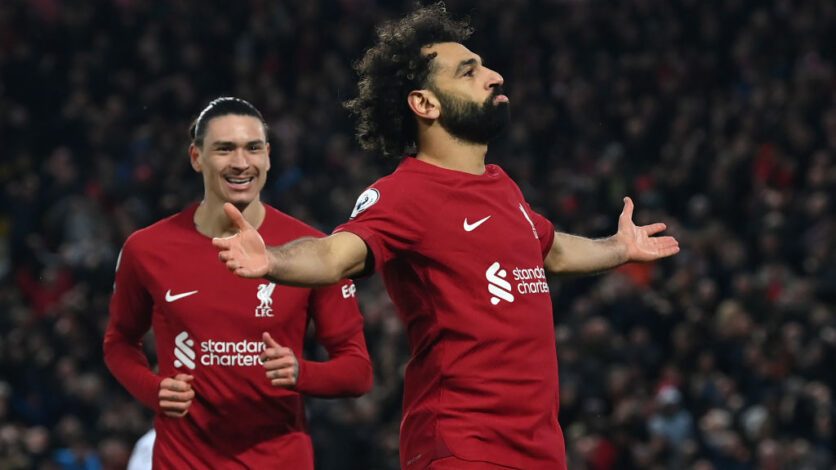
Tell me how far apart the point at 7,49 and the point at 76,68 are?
1.00 meters

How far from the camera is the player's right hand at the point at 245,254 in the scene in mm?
3658

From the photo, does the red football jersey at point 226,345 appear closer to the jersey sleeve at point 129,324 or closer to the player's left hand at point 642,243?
the jersey sleeve at point 129,324

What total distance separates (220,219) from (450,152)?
1.17 metres

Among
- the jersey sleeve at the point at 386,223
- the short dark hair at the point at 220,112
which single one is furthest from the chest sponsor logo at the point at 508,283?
the short dark hair at the point at 220,112

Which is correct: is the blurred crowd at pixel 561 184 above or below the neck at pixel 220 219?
below

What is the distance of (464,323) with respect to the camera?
13.6 feet

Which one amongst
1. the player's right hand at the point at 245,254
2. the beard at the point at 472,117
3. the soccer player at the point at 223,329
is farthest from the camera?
the soccer player at the point at 223,329

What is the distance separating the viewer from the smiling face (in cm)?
506

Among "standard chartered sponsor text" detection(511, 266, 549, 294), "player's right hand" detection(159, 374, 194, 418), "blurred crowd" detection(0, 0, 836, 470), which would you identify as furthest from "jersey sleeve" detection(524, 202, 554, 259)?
"blurred crowd" detection(0, 0, 836, 470)

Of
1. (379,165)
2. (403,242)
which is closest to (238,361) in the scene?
(403,242)

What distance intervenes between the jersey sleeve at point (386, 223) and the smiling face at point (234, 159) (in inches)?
38.3

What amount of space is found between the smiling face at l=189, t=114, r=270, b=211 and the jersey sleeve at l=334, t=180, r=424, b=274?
3.19ft

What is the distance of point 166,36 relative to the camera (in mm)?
17234

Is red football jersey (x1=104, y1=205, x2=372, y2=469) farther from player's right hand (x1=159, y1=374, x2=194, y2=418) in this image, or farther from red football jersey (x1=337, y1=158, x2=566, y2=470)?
red football jersey (x1=337, y1=158, x2=566, y2=470)
